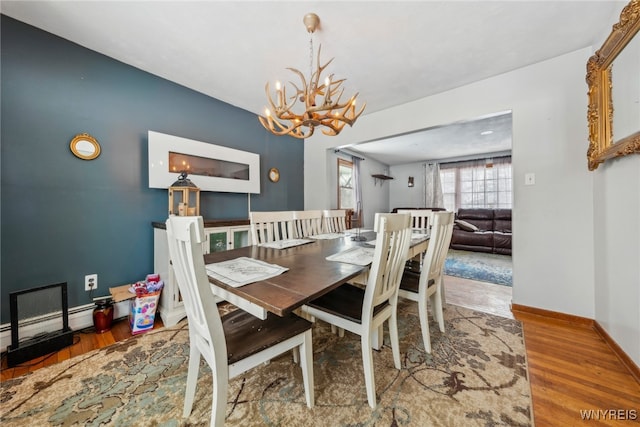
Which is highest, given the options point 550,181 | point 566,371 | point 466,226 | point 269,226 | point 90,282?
point 550,181

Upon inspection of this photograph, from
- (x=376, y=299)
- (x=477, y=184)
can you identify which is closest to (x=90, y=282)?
(x=376, y=299)

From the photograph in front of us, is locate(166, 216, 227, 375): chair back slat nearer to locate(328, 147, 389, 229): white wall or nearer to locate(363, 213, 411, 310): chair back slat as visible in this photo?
locate(363, 213, 411, 310): chair back slat

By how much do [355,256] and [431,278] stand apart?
0.73 meters

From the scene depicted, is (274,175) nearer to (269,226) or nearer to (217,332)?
(269,226)

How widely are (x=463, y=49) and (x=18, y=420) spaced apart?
372 centimetres

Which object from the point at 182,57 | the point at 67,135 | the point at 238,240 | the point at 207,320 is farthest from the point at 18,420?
the point at 182,57

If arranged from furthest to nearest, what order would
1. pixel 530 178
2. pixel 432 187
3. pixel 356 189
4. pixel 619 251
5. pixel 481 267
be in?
1. pixel 432 187
2. pixel 356 189
3. pixel 481 267
4. pixel 530 178
5. pixel 619 251

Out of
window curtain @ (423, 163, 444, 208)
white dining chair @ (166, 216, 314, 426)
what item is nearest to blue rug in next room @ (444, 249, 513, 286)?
window curtain @ (423, 163, 444, 208)

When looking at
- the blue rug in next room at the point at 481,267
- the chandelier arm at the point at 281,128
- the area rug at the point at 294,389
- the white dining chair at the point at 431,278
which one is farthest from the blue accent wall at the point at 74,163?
the blue rug in next room at the point at 481,267

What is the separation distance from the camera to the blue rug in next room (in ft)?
10.6

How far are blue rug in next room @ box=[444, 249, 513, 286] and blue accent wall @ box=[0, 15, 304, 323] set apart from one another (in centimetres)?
408

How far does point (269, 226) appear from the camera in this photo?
2021mm

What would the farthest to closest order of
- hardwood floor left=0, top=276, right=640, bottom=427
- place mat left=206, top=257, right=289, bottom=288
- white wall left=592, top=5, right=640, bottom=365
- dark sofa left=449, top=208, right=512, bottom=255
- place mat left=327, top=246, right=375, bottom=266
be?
1. dark sofa left=449, top=208, right=512, bottom=255
2. white wall left=592, top=5, right=640, bottom=365
3. place mat left=327, top=246, right=375, bottom=266
4. hardwood floor left=0, top=276, right=640, bottom=427
5. place mat left=206, top=257, right=289, bottom=288

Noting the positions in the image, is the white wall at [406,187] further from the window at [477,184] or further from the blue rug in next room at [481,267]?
the blue rug in next room at [481,267]
